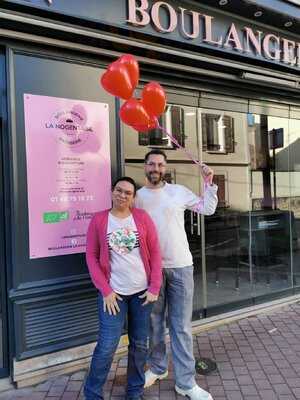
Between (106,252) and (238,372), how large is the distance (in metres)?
1.72

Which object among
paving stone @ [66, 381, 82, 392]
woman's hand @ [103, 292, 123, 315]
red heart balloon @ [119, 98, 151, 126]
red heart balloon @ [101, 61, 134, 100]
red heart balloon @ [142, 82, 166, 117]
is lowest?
paving stone @ [66, 381, 82, 392]

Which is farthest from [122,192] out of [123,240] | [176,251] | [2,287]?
[2,287]

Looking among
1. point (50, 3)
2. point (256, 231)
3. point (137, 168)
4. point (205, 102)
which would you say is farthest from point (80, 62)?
point (256, 231)

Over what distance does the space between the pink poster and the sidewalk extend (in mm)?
1117

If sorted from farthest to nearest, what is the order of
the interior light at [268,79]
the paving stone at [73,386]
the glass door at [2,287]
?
the interior light at [268,79] < the glass door at [2,287] < the paving stone at [73,386]

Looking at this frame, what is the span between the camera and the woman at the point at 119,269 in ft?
A: 9.99

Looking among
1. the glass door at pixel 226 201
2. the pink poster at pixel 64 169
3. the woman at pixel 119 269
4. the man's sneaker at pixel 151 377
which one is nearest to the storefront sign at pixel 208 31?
the glass door at pixel 226 201

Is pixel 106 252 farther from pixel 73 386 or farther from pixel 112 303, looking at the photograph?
pixel 73 386

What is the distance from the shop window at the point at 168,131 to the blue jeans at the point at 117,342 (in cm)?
202

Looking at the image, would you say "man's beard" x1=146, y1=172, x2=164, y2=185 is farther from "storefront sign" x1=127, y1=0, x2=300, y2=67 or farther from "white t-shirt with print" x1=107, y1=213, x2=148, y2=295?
"storefront sign" x1=127, y1=0, x2=300, y2=67

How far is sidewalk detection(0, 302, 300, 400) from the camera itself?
3404 millimetres

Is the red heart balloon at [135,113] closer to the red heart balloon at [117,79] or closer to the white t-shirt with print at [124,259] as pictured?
the red heart balloon at [117,79]

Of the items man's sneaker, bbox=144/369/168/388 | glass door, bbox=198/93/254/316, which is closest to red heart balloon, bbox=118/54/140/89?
glass door, bbox=198/93/254/316

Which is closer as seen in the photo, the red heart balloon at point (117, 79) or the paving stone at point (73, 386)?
the red heart balloon at point (117, 79)
